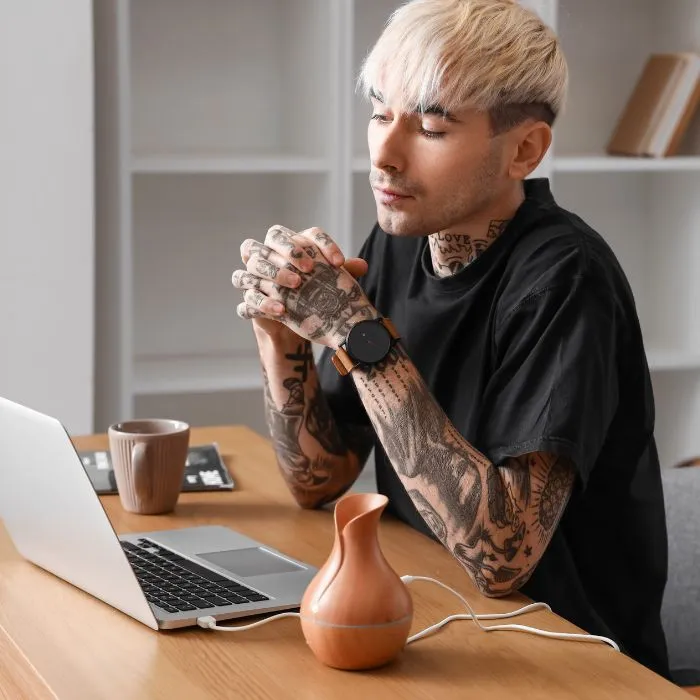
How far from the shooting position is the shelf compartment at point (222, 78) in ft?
9.31

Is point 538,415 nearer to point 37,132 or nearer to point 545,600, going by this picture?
point 545,600

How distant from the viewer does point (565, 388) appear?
1220 millimetres

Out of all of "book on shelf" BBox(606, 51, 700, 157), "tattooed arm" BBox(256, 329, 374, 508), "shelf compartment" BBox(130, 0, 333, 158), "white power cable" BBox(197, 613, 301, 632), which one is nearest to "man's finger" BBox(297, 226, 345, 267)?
"tattooed arm" BBox(256, 329, 374, 508)

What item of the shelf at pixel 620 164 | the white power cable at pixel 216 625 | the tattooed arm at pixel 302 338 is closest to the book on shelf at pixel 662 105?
the shelf at pixel 620 164

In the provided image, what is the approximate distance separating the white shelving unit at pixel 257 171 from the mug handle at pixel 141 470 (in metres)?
1.22

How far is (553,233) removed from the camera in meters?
1.37

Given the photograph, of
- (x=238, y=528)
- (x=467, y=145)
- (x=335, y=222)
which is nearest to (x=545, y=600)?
(x=238, y=528)

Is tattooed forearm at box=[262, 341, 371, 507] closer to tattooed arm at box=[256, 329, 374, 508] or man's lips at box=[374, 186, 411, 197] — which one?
tattooed arm at box=[256, 329, 374, 508]

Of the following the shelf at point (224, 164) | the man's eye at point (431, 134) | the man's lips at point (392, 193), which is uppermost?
the man's eye at point (431, 134)

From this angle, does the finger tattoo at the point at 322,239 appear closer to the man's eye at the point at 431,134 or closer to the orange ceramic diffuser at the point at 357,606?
the man's eye at the point at 431,134

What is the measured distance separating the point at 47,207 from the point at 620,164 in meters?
1.34

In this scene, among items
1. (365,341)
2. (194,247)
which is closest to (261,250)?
(365,341)

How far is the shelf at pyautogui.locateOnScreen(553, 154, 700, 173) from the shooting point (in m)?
2.87

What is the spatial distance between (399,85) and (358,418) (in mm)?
457
